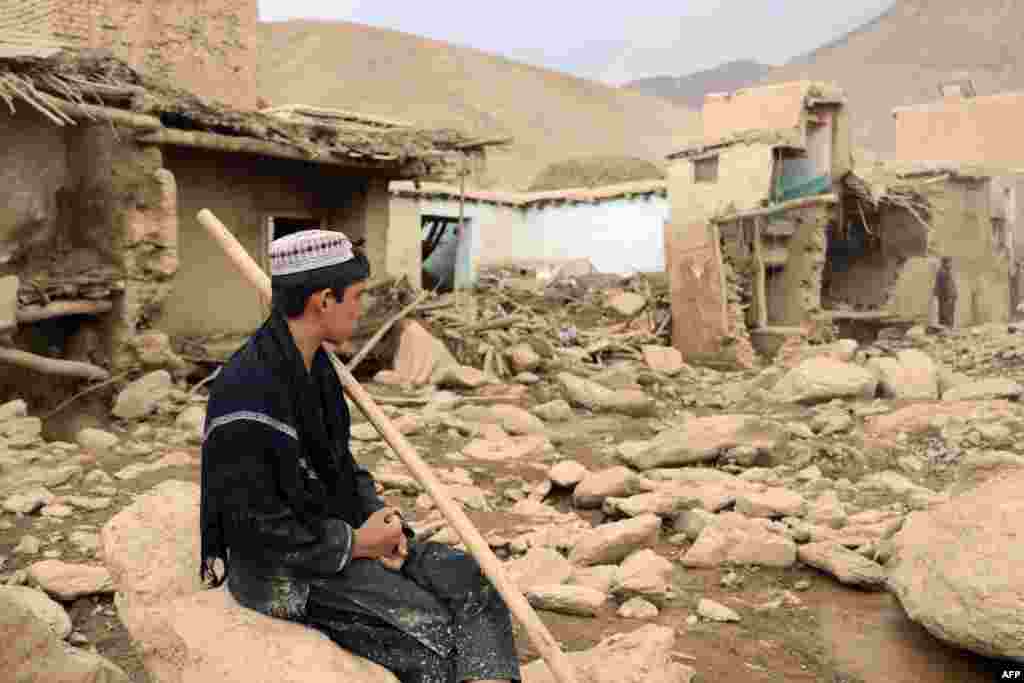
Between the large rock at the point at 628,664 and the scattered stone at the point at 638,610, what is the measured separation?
2.10 feet

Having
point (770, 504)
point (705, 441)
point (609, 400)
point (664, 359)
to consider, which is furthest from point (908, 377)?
point (770, 504)

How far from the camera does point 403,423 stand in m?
7.79

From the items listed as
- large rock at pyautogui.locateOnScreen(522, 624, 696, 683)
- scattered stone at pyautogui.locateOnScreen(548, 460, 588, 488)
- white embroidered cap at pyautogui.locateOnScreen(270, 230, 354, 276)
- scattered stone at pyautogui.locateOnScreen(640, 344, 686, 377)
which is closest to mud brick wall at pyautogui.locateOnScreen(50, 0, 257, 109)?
scattered stone at pyautogui.locateOnScreen(640, 344, 686, 377)

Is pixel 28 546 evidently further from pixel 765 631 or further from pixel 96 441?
pixel 765 631

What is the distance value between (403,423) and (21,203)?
3630mm

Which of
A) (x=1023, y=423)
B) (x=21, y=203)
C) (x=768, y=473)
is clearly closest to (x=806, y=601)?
(x=768, y=473)

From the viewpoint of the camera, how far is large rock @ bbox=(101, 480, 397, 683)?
7.27ft

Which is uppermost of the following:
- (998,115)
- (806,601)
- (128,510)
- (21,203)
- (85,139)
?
(998,115)

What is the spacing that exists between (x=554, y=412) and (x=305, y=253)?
6.51m

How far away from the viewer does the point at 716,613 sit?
389cm

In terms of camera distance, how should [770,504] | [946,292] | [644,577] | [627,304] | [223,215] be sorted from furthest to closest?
1. [946,292]
2. [627,304]
3. [223,215]
4. [770,504]
5. [644,577]

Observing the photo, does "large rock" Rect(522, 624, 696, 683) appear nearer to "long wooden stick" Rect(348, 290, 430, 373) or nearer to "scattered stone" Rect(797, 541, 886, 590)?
"scattered stone" Rect(797, 541, 886, 590)

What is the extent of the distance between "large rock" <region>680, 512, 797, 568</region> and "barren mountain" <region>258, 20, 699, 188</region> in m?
39.3

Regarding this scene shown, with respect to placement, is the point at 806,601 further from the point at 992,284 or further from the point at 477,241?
the point at 477,241
